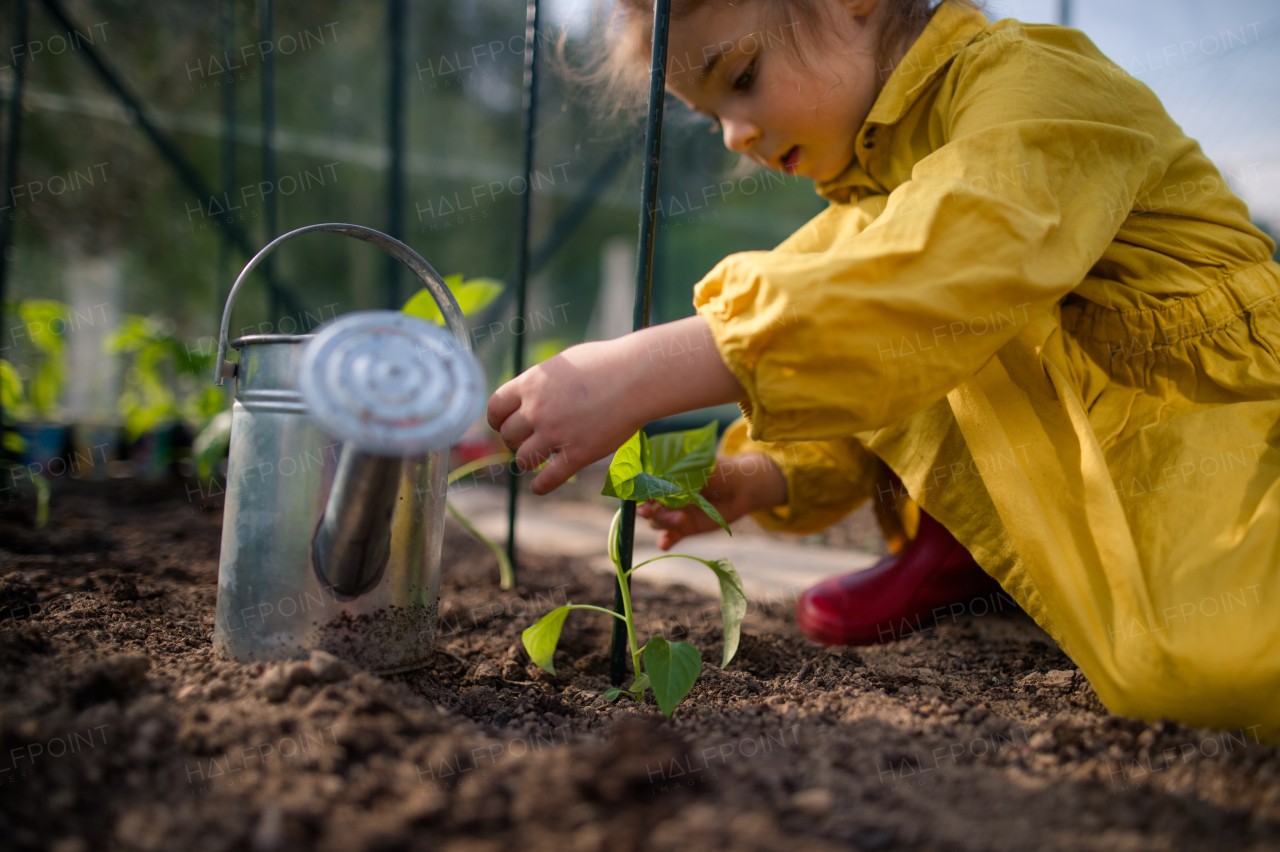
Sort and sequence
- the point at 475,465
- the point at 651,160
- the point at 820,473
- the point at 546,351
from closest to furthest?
1. the point at 651,160
2. the point at 820,473
3. the point at 475,465
4. the point at 546,351

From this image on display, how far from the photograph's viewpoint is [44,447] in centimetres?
242

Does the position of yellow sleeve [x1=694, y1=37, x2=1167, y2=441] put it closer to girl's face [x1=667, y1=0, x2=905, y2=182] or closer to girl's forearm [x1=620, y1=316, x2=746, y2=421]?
girl's forearm [x1=620, y1=316, x2=746, y2=421]

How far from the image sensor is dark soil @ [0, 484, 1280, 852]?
0.52 m

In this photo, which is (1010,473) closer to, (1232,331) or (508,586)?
(1232,331)

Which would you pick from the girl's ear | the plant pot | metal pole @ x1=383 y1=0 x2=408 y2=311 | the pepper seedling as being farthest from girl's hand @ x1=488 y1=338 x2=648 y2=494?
the plant pot

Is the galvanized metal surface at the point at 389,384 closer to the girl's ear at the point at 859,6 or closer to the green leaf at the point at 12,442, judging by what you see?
the girl's ear at the point at 859,6

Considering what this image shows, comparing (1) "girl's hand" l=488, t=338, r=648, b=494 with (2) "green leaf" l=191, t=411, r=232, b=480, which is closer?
(1) "girl's hand" l=488, t=338, r=648, b=494

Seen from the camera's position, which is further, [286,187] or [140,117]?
[286,187]

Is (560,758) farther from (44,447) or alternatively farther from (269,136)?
(44,447)

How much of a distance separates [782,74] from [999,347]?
1.83ft

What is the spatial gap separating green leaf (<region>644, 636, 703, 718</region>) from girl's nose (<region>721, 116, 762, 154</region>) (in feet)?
2.56

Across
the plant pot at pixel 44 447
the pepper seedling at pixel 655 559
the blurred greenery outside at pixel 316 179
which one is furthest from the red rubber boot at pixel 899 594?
the plant pot at pixel 44 447

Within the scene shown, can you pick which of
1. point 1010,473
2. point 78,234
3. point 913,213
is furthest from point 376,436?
point 78,234

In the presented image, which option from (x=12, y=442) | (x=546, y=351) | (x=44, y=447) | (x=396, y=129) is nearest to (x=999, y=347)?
(x=546, y=351)
